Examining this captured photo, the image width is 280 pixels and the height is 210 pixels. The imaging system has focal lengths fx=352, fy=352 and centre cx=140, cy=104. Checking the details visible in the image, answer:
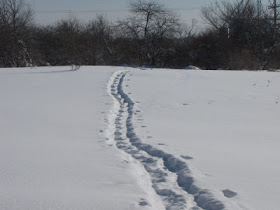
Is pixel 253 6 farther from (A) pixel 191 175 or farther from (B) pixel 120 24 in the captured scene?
(A) pixel 191 175

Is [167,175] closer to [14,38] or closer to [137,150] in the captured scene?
[137,150]

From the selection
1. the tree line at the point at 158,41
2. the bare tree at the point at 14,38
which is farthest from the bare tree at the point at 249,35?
the bare tree at the point at 14,38

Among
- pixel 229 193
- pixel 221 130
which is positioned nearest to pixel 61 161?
pixel 229 193

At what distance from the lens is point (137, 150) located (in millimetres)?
3729

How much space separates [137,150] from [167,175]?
824mm

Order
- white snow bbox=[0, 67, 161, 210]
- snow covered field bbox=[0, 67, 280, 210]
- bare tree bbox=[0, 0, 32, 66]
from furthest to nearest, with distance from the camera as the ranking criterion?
1. bare tree bbox=[0, 0, 32, 66]
2. snow covered field bbox=[0, 67, 280, 210]
3. white snow bbox=[0, 67, 161, 210]

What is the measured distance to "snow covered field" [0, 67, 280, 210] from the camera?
7.79ft

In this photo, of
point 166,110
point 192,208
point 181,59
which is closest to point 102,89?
point 166,110

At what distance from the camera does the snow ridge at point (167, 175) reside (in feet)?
7.75

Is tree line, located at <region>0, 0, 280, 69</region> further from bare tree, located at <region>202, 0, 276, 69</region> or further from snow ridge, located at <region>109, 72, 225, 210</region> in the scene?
snow ridge, located at <region>109, 72, 225, 210</region>

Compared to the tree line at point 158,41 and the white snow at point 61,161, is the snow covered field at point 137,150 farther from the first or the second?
the tree line at point 158,41

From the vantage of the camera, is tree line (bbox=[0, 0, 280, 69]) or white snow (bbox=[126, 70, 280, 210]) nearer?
white snow (bbox=[126, 70, 280, 210])

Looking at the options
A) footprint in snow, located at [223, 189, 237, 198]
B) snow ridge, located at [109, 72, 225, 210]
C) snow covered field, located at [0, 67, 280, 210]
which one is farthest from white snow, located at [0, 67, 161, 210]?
footprint in snow, located at [223, 189, 237, 198]

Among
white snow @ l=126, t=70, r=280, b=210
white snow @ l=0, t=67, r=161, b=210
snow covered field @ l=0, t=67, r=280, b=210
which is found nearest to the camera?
white snow @ l=0, t=67, r=161, b=210
